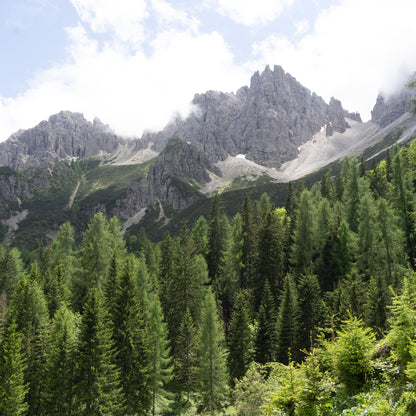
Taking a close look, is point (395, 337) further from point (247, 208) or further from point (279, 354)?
point (247, 208)

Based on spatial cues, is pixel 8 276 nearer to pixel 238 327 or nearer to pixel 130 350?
pixel 130 350

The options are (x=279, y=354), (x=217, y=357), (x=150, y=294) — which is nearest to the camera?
(x=279, y=354)

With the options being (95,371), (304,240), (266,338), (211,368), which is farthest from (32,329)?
(304,240)

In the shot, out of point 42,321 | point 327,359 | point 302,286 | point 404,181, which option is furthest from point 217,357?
point 404,181

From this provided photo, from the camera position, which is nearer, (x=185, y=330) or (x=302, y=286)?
(x=302, y=286)

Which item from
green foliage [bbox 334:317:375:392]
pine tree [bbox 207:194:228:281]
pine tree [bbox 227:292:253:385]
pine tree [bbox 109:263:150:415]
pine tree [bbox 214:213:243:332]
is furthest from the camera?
pine tree [bbox 207:194:228:281]

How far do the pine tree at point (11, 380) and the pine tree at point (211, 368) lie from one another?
1724 centimetres

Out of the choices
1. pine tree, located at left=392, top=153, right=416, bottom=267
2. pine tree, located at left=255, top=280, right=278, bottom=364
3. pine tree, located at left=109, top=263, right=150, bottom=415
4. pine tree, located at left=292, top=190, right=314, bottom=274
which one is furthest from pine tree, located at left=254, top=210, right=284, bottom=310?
pine tree, located at left=109, top=263, right=150, bottom=415

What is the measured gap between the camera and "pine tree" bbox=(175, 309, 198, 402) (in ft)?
129

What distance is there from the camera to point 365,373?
1152cm

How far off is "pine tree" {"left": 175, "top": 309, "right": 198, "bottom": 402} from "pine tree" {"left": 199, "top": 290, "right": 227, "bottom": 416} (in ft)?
12.1

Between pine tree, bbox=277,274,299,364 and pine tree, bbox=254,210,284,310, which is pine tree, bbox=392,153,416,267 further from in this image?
pine tree, bbox=277,274,299,364

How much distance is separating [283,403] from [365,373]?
10.4 ft

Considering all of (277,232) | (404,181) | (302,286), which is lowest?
(302,286)
